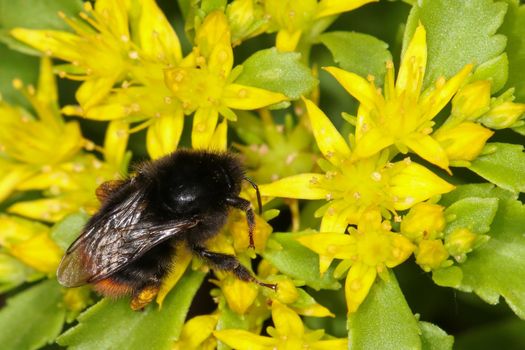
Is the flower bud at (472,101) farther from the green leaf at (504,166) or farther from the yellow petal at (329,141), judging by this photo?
the yellow petal at (329,141)

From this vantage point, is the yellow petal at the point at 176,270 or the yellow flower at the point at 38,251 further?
the yellow flower at the point at 38,251

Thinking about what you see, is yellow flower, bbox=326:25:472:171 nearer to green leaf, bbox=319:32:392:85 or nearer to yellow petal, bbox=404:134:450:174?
yellow petal, bbox=404:134:450:174

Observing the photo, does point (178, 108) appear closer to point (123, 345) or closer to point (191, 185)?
point (191, 185)

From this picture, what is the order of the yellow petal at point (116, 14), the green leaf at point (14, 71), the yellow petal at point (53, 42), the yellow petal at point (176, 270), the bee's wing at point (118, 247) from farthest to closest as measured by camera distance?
the green leaf at point (14, 71), the yellow petal at point (53, 42), the yellow petal at point (116, 14), the yellow petal at point (176, 270), the bee's wing at point (118, 247)

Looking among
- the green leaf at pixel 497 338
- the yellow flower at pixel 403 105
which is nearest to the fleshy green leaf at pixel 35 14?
the yellow flower at pixel 403 105

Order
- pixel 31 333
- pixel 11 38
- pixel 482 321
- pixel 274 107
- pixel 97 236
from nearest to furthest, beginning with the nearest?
pixel 97 236
pixel 274 107
pixel 31 333
pixel 11 38
pixel 482 321

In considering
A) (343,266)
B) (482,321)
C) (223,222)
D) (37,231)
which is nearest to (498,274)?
(343,266)

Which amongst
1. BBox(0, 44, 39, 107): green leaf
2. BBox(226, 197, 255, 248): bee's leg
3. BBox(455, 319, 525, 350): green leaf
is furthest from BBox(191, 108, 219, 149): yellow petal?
BBox(455, 319, 525, 350): green leaf
